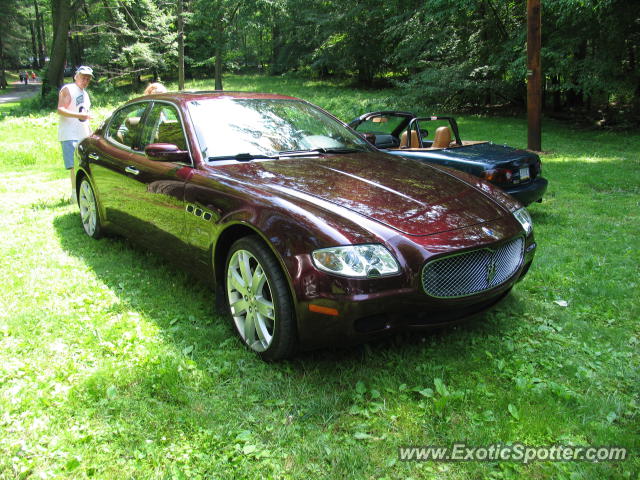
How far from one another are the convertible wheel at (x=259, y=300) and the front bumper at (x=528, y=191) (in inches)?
134

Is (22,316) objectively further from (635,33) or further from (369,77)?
(369,77)

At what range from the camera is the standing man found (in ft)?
23.7

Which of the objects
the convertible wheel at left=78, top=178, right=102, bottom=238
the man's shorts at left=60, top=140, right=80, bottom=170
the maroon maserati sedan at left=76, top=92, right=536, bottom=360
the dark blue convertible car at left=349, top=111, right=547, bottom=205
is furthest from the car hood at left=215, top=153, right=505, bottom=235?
the man's shorts at left=60, top=140, right=80, bottom=170

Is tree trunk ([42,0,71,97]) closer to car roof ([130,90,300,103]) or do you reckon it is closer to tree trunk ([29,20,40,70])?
car roof ([130,90,300,103])

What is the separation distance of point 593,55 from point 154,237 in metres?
15.9

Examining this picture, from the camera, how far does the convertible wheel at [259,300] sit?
290 centimetres

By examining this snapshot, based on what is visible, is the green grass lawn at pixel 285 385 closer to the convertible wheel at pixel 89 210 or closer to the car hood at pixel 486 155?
the convertible wheel at pixel 89 210

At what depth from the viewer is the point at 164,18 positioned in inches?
1270

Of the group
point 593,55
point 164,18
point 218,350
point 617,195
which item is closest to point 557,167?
point 617,195

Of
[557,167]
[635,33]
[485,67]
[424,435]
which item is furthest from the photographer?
[485,67]

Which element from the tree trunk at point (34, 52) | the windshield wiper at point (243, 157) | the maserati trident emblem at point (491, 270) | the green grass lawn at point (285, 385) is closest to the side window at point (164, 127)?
the windshield wiper at point (243, 157)

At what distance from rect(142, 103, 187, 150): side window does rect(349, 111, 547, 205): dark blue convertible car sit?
1899mm

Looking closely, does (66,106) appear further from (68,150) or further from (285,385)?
(285,385)

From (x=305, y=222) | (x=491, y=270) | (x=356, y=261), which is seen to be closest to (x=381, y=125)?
(x=491, y=270)
